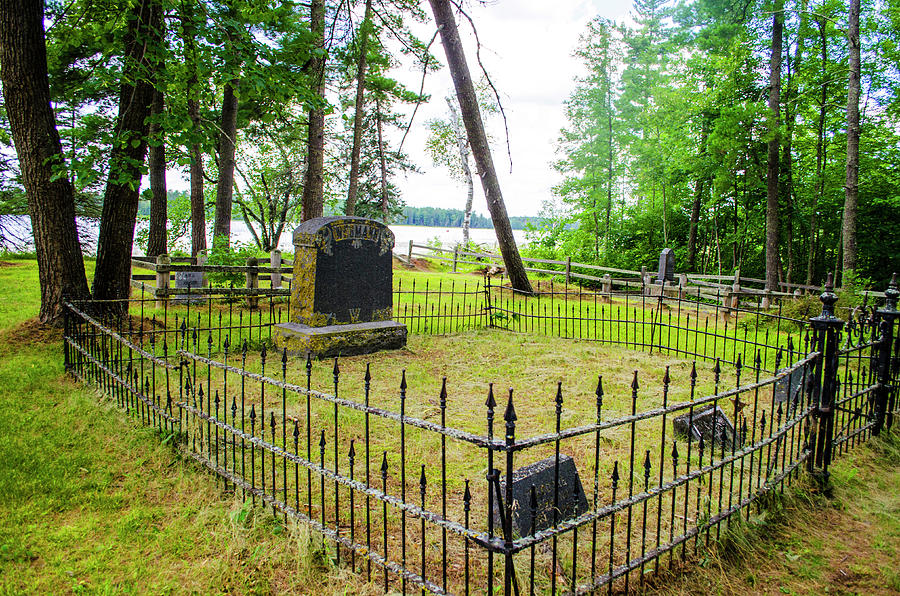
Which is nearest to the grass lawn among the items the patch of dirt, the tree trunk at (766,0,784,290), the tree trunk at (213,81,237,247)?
the patch of dirt

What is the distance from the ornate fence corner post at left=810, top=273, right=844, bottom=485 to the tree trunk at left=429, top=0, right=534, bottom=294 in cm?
792

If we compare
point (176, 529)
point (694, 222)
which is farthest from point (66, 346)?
point (694, 222)

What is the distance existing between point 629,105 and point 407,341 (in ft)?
76.3

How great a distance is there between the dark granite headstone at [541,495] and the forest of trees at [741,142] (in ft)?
37.5

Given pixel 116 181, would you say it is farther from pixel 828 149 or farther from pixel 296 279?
pixel 828 149

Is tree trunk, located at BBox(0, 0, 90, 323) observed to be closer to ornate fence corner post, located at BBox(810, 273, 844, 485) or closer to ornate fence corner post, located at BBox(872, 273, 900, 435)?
ornate fence corner post, located at BBox(810, 273, 844, 485)

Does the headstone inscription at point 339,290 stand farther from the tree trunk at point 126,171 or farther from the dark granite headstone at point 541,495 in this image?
the dark granite headstone at point 541,495

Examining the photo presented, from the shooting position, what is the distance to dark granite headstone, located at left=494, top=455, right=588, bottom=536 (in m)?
3.15

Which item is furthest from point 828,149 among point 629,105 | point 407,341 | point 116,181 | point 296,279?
point 116,181

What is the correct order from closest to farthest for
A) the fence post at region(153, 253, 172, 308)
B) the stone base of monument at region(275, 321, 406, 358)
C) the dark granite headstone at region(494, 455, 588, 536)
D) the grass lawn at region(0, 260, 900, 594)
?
1. the grass lawn at region(0, 260, 900, 594)
2. the dark granite headstone at region(494, 455, 588, 536)
3. the stone base of monument at region(275, 321, 406, 358)
4. the fence post at region(153, 253, 172, 308)

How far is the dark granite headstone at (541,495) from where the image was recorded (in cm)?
315

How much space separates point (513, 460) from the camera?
4172 millimetres

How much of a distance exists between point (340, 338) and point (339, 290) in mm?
805

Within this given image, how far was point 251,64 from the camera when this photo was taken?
6938 mm
